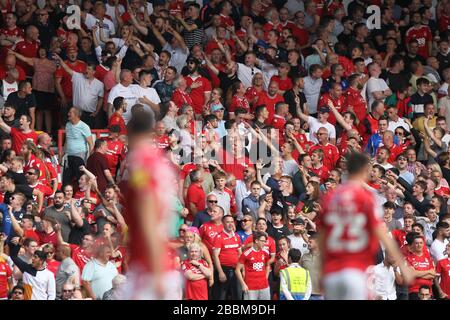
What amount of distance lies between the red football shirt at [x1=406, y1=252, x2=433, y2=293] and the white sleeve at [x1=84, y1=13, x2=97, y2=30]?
Answer: 7.05 metres

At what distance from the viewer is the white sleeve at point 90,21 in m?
22.3

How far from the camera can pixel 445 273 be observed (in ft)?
61.2

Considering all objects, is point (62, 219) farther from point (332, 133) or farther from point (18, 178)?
point (332, 133)

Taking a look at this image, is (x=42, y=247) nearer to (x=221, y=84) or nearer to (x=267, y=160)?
(x=267, y=160)

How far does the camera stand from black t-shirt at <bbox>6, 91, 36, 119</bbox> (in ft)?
65.8

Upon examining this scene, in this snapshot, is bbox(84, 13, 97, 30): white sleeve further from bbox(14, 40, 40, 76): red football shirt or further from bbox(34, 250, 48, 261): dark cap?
bbox(34, 250, 48, 261): dark cap

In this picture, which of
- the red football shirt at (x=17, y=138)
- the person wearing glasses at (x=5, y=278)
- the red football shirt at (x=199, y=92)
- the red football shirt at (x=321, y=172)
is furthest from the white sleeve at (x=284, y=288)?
the red football shirt at (x=199, y=92)

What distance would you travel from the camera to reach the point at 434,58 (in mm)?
23969

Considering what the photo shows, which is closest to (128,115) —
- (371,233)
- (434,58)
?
(434,58)

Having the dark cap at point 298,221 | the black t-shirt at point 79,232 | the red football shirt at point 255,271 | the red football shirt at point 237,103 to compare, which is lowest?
the red football shirt at point 255,271

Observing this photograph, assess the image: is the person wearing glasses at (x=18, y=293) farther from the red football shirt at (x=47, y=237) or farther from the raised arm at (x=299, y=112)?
the raised arm at (x=299, y=112)

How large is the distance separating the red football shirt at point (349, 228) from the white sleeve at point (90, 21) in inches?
461

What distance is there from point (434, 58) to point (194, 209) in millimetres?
7014

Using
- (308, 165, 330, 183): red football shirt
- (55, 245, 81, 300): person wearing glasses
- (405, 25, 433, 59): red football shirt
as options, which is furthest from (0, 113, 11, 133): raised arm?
(405, 25, 433, 59): red football shirt
